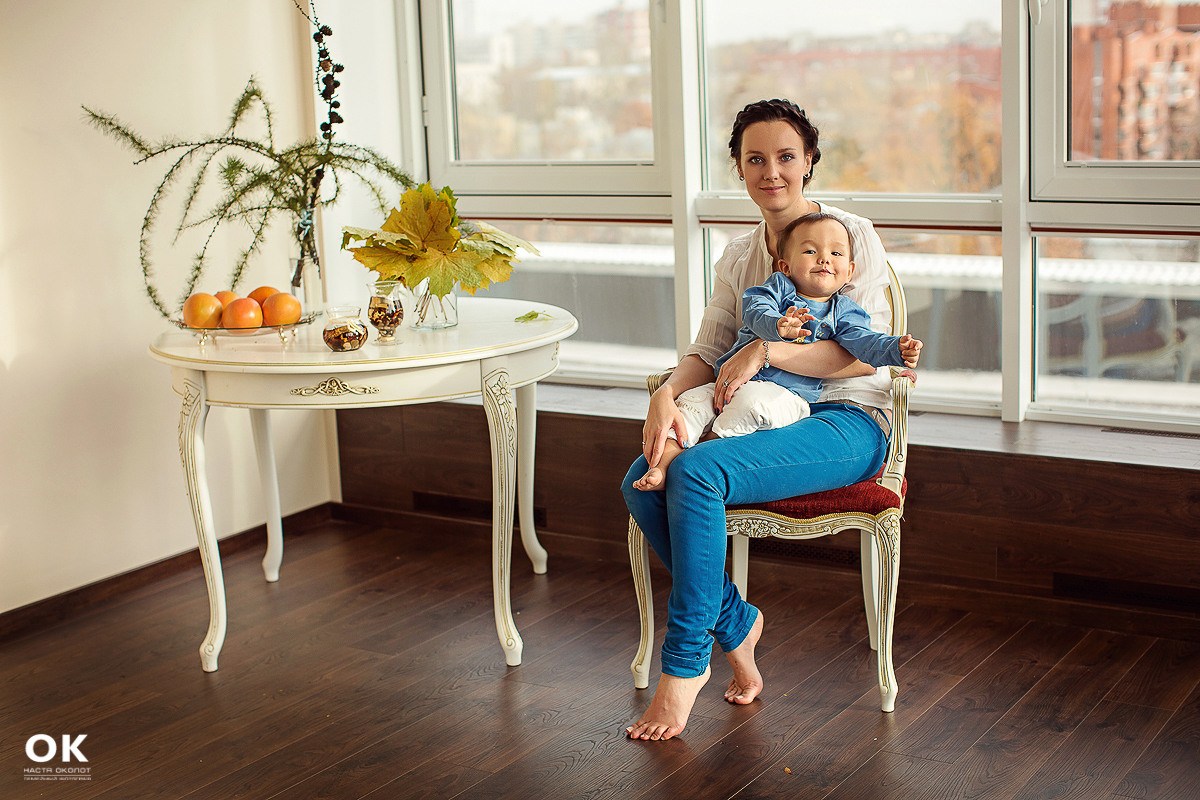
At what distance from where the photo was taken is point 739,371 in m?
2.52

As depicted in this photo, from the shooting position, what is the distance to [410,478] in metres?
3.79

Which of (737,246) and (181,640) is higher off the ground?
(737,246)

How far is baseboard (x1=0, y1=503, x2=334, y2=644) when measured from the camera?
10.1 ft

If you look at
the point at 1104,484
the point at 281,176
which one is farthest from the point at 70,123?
the point at 1104,484

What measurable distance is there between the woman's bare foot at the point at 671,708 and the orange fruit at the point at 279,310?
3.55 ft

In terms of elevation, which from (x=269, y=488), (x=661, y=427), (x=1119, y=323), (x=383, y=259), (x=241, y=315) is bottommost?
(x=269, y=488)

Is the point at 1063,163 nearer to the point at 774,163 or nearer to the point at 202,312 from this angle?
the point at 774,163

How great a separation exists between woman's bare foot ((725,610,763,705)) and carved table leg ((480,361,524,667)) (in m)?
0.49

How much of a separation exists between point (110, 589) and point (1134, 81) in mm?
2684

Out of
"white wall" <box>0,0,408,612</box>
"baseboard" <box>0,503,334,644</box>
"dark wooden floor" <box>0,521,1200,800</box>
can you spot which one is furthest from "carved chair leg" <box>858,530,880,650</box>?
"white wall" <box>0,0,408,612</box>

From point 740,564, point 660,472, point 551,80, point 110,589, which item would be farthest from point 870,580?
point 110,589

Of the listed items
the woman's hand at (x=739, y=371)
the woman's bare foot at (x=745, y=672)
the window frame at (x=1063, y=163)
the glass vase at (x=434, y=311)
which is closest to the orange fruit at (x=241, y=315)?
the glass vase at (x=434, y=311)

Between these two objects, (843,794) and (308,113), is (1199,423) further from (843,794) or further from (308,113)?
(308,113)

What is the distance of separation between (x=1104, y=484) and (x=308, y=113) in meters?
2.30
